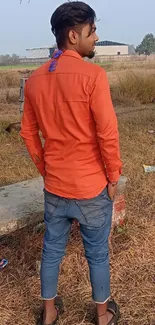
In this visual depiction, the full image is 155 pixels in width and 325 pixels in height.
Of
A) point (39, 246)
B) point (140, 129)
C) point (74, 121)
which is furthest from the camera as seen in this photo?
point (140, 129)

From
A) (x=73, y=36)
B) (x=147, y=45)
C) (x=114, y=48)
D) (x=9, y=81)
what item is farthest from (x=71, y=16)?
(x=147, y=45)

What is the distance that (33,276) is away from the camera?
2820 mm

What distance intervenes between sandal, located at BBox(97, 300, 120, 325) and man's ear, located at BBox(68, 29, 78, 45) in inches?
57.4

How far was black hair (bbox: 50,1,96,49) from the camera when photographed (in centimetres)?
178

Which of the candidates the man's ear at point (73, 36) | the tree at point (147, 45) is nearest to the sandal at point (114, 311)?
the man's ear at point (73, 36)

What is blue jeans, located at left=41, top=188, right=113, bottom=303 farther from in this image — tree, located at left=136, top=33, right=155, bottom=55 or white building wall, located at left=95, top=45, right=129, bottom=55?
tree, located at left=136, top=33, right=155, bottom=55

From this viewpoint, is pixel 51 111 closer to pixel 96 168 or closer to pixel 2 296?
pixel 96 168

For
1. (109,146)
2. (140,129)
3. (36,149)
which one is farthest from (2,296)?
(140,129)

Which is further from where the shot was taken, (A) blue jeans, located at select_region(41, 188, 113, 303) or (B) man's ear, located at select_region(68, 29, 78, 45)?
(A) blue jeans, located at select_region(41, 188, 113, 303)

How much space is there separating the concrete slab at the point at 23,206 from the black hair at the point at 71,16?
4.61ft

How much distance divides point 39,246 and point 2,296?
0.68 m

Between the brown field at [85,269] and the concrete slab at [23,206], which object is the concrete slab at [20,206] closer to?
the concrete slab at [23,206]

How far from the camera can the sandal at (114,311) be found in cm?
229

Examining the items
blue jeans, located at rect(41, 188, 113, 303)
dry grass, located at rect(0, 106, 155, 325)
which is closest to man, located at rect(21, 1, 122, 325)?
blue jeans, located at rect(41, 188, 113, 303)
